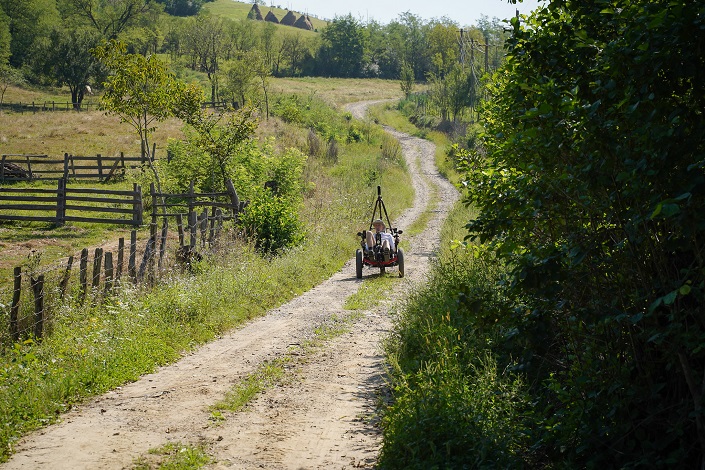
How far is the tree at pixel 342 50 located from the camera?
119 meters

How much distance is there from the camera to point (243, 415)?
7098 millimetres

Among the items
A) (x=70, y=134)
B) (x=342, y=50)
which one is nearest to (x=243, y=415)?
(x=70, y=134)

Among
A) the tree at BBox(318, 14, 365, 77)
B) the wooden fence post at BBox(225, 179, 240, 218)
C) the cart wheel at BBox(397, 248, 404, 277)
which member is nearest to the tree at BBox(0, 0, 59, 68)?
the tree at BBox(318, 14, 365, 77)

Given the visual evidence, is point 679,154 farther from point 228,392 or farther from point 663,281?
point 228,392

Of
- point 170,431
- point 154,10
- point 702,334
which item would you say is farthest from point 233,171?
point 154,10

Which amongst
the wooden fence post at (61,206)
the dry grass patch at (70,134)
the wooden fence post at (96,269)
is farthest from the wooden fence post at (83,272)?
the dry grass patch at (70,134)

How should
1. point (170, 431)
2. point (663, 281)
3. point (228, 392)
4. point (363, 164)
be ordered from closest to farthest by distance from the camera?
point (663, 281) < point (170, 431) < point (228, 392) < point (363, 164)

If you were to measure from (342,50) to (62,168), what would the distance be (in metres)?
89.9

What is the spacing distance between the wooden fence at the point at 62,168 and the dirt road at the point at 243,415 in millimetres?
25142

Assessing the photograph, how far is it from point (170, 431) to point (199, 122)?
1719cm

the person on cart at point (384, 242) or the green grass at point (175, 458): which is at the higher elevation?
the person on cart at point (384, 242)

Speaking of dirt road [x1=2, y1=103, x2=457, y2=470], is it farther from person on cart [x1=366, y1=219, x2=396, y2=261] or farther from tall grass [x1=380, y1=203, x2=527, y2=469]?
person on cart [x1=366, y1=219, x2=396, y2=261]

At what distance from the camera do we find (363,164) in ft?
131

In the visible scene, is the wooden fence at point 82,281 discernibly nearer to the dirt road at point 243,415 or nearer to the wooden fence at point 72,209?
the dirt road at point 243,415
